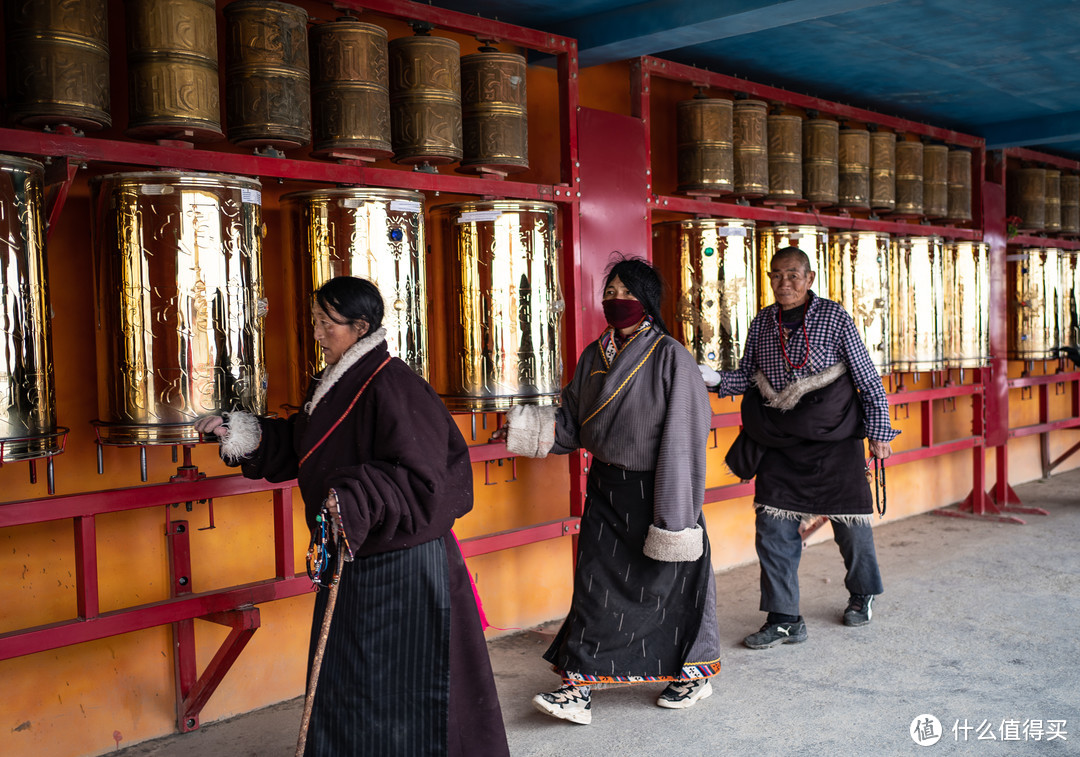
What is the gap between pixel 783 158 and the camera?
18.1 ft

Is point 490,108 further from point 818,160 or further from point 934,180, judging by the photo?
point 934,180

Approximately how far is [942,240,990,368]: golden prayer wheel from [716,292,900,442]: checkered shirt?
2.60 m

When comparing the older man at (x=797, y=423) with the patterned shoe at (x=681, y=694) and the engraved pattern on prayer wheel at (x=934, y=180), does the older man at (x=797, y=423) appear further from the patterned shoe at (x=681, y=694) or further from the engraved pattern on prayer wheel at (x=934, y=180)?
the engraved pattern on prayer wheel at (x=934, y=180)

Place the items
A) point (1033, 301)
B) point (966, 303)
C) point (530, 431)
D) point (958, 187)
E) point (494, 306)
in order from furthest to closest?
1. point (1033, 301)
2. point (958, 187)
3. point (966, 303)
4. point (494, 306)
5. point (530, 431)

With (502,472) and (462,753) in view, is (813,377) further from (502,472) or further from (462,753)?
(462,753)

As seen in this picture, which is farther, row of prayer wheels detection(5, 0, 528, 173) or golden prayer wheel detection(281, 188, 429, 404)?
golden prayer wheel detection(281, 188, 429, 404)

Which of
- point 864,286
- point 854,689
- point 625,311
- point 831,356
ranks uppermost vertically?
point 864,286

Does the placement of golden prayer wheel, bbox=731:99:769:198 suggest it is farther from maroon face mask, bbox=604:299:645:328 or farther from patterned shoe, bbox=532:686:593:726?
patterned shoe, bbox=532:686:593:726

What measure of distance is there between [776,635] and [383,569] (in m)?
2.37

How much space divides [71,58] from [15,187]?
0.43 meters

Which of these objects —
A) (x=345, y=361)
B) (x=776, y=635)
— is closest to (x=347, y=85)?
(x=345, y=361)

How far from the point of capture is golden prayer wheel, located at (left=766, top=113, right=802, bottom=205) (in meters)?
5.49

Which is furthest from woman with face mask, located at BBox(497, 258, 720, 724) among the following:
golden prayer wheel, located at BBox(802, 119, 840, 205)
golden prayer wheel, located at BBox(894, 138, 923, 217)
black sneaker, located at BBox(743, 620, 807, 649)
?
golden prayer wheel, located at BBox(894, 138, 923, 217)

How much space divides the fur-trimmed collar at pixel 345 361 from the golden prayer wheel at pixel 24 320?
2.66 ft
